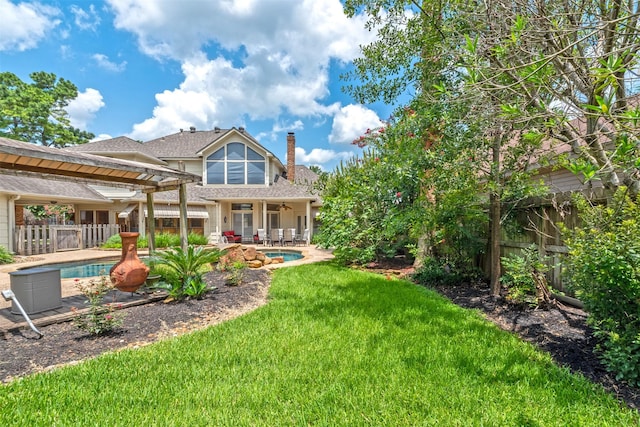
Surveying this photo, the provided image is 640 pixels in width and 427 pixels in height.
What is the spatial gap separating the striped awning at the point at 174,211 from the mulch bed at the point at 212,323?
16.2 m

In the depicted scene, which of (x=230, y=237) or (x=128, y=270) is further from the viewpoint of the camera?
(x=230, y=237)

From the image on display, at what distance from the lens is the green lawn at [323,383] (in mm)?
2859

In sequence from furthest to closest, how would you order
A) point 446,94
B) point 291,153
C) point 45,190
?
point 291,153, point 45,190, point 446,94

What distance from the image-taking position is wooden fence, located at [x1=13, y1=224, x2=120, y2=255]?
16.5 meters

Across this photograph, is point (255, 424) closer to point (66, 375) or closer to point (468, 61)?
point (66, 375)

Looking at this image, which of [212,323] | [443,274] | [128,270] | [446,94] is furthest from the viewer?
[443,274]

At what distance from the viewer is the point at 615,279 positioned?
3.44 m

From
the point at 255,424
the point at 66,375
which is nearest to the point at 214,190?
the point at 66,375

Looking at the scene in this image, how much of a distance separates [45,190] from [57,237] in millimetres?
2845

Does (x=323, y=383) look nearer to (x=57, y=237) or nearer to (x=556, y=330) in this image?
(x=556, y=330)

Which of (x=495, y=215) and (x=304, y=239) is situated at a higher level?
(x=495, y=215)

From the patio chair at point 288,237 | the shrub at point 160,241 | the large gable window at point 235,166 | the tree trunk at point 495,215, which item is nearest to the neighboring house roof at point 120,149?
the large gable window at point 235,166

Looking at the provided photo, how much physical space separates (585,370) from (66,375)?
20.8 ft

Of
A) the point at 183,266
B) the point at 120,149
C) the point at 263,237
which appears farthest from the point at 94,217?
the point at 183,266
